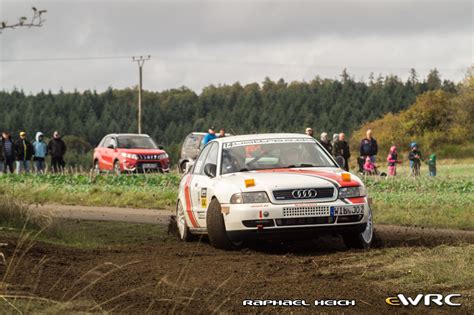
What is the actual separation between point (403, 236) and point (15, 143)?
2644 cm

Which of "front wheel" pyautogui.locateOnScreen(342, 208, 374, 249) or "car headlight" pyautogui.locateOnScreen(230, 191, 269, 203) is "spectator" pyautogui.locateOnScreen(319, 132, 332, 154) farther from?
"car headlight" pyautogui.locateOnScreen(230, 191, 269, 203)

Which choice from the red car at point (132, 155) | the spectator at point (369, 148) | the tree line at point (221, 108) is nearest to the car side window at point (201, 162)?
the spectator at point (369, 148)

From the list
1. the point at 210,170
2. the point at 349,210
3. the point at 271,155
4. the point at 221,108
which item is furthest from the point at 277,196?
the point at 221,108

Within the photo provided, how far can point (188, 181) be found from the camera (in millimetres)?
15648

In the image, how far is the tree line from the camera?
6063 inches

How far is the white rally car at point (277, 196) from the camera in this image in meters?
13.0

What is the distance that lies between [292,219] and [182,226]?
3190mm

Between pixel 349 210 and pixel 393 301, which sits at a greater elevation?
pixel 349 210

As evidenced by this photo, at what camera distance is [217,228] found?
1350 centimetres

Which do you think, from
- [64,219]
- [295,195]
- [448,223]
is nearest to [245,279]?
[295,195]

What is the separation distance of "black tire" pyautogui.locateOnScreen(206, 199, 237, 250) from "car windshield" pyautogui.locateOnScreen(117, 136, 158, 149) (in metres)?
28.2

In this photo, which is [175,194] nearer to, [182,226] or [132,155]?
[182,226]

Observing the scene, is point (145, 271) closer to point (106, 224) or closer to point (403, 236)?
point (403, 236)

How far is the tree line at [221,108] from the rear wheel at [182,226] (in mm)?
126152
